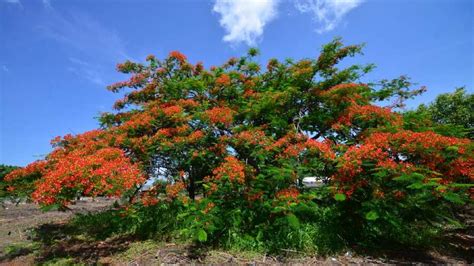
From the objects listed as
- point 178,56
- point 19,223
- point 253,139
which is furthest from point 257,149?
point 19,223

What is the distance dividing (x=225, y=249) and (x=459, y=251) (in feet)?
16.5

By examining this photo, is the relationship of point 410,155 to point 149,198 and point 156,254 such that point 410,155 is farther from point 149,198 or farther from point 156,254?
point 149,198

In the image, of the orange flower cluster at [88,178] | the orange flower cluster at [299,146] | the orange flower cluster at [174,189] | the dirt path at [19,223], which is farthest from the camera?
A: the dirt path at [19,223]

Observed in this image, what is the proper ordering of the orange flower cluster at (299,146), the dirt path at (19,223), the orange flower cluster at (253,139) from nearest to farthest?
the orange flower cluster at (299,146) → the orange flower cluster at (253,139) → the dirt path at (19,223)

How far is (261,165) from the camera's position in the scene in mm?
7387

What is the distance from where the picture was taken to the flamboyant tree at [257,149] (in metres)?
5.83

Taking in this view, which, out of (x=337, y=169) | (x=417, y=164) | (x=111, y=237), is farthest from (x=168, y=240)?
(x=417, y=164)

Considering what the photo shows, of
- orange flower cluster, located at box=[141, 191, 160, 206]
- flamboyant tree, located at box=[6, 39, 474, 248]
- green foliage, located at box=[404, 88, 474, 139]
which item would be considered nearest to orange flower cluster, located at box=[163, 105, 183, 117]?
flamboyant tree, located at box=[6, 39, 474, 248]

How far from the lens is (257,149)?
7.22 meters

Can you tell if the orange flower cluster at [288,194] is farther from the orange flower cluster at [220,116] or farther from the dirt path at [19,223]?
the dirt path at [19,223]

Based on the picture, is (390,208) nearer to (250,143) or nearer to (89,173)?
(250,143)

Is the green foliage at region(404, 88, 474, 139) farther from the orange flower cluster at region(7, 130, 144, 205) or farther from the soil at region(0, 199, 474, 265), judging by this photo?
the orange flower cluster at region(7, 130, 144, 205)

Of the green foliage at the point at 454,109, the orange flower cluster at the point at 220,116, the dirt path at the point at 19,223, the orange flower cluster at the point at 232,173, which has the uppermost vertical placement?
the green foliage at the point at 454,109

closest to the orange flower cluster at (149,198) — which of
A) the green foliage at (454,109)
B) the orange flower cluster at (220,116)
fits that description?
the orange flower cluster at (220,116)
